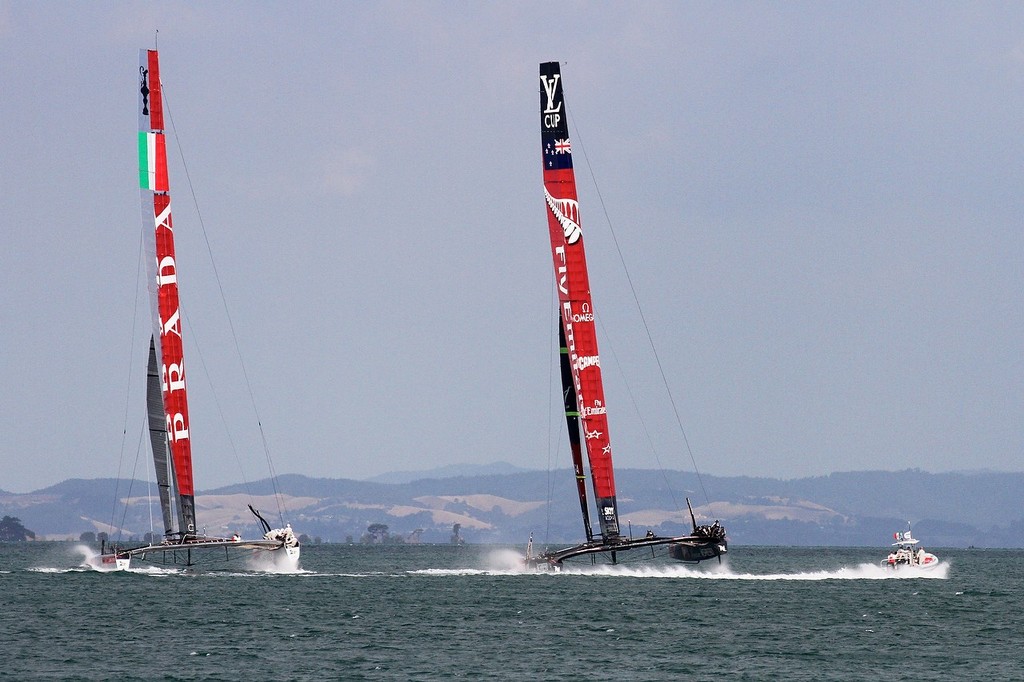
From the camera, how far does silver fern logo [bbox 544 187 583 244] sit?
295 feet

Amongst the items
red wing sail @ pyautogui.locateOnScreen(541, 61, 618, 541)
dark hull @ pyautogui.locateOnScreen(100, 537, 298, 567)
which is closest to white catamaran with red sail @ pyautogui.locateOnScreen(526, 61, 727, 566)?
red wing sail @ pyautogui.locateOnScreen(541, 61, 618, 541)

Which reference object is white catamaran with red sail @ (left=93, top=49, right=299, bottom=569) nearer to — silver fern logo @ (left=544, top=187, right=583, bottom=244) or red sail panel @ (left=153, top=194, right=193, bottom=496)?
red sail panel @ (left=153, top=194, right=193, bottom=496)

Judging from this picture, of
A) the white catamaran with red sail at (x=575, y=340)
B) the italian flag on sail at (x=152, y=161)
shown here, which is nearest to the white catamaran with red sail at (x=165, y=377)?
the italian flag on sail at (x=152, y=161)

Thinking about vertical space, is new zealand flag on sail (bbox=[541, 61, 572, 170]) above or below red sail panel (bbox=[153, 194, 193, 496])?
above

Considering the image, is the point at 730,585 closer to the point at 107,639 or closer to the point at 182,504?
the point at 182,504

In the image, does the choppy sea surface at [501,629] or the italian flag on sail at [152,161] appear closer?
the choppy sea surface at [501,629]

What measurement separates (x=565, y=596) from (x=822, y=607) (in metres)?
12.9

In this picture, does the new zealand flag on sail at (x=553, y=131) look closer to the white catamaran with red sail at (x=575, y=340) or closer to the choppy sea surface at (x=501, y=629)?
the white catamaran with red sail at (x=575, y=340)

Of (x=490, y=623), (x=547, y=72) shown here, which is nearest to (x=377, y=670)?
(x=490, y=623)

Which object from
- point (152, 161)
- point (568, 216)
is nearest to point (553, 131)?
point (568, 216)

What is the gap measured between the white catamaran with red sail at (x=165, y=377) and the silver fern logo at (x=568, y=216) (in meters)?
21.3

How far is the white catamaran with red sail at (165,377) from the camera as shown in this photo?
91.4 metres

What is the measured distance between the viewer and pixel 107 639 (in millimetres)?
63438

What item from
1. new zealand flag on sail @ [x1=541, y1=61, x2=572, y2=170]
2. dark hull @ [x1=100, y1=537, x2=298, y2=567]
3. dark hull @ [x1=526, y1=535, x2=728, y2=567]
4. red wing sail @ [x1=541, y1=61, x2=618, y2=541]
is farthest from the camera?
new zealand flag on sail @ [x1=541, y1=61, x2=572, y2=170]
